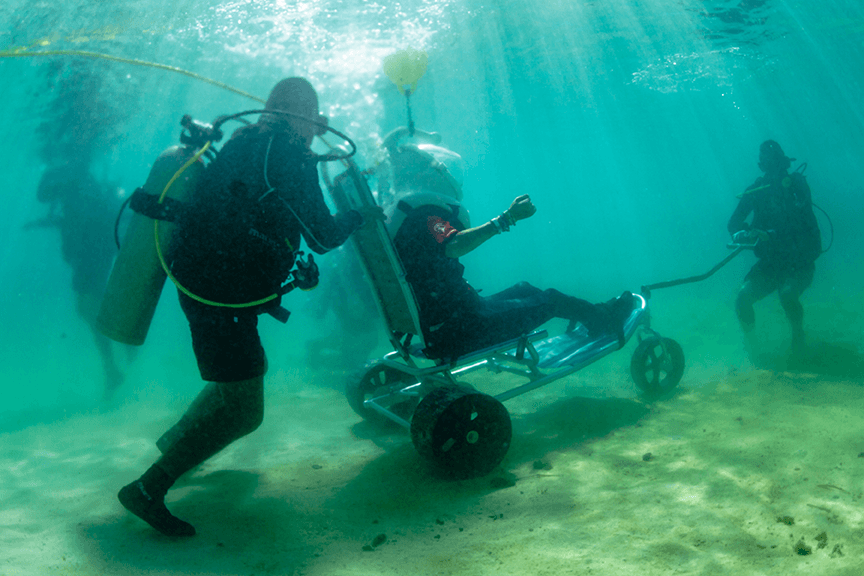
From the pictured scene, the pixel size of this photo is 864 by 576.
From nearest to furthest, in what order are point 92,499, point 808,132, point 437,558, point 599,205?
1. point 437,558
2. point 92,499
3. point 808,132
4. point 599,205

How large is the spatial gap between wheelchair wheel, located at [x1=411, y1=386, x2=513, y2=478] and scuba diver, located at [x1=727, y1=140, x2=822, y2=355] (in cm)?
527

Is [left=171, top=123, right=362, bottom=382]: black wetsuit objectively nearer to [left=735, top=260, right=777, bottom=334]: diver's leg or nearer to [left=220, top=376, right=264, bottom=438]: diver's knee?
[left=220, top=376, right=264, bottom=438]: diver's knee

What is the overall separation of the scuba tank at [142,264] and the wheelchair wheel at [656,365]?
4.95 meters

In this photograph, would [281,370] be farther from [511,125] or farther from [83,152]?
[511,125]

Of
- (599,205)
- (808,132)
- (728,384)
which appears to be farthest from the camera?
(599,205)

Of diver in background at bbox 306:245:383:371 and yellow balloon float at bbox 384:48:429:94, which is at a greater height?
yellow balloon float at bbox 384:48:429:94

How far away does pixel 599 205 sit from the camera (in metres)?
127

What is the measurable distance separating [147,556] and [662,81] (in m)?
30.7

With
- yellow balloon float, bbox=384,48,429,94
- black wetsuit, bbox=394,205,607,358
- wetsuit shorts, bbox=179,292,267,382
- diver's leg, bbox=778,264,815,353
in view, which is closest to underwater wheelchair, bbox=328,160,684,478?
black wetsuit, bbox=394,205,607,358

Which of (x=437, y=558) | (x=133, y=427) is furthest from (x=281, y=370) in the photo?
(x=437, y=558)

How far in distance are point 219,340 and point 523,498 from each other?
7.15 feet

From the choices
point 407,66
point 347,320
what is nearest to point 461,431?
point 407,66

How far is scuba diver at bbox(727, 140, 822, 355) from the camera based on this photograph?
6.71m

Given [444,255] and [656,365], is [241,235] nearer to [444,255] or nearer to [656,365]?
[444,255]
